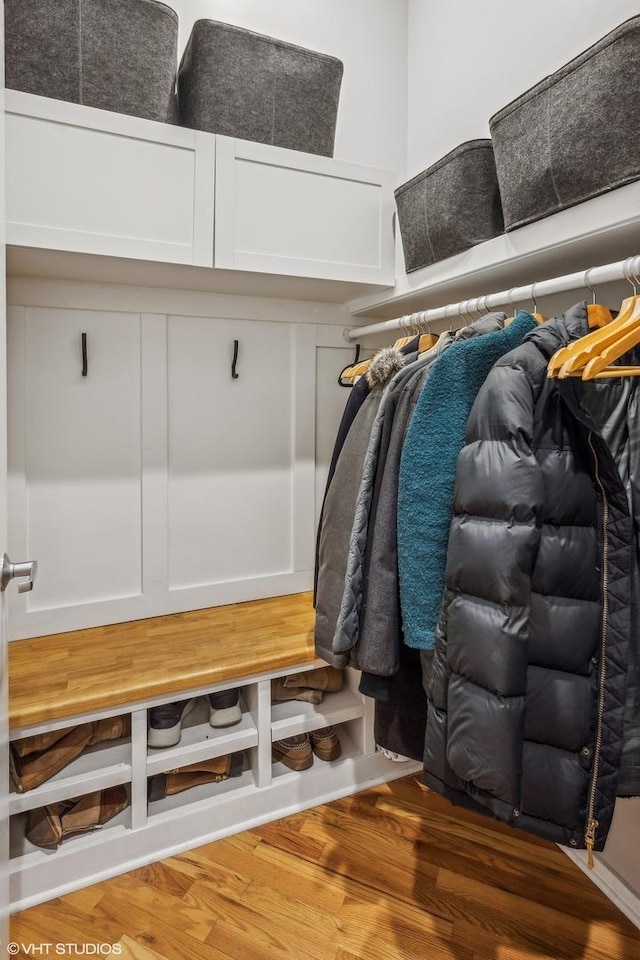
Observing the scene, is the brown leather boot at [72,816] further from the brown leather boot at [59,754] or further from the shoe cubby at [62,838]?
the brown leather boot at [59,754]

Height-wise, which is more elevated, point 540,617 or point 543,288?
point 543,288

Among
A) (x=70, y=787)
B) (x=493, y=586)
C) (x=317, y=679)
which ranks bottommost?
(x=70, y=787)

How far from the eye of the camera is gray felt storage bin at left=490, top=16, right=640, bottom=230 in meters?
0.99

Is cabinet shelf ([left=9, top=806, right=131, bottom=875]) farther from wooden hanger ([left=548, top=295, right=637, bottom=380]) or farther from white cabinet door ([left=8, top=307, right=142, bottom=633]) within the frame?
wooden hanger ([left=548, top=295, right=637, bottom=380])

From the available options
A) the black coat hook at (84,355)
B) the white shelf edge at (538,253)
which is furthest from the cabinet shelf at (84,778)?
the white shelf edge at (538,253)

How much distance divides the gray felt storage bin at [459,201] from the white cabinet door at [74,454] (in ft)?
3.08

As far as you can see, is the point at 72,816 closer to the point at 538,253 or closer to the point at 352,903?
the point at 352,903

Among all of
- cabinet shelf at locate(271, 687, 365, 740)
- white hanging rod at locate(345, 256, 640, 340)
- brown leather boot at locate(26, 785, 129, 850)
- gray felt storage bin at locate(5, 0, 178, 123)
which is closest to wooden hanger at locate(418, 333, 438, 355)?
white hanging rod at locate(345, 256, 640, 340)

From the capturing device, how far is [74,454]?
1732 mm

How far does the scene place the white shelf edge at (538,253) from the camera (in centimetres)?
105

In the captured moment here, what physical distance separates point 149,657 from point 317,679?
524 mm

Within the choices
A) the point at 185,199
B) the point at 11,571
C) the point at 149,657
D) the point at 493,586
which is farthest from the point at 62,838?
the point at 185,199

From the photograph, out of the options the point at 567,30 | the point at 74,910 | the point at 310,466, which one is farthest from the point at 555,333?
the point at 74,910

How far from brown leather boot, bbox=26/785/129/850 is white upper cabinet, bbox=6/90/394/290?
1.41 meters
